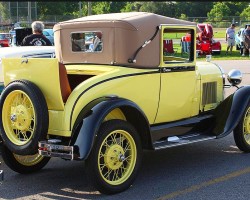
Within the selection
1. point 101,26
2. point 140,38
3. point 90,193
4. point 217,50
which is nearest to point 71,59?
point 101,26

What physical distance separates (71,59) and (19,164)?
145cm

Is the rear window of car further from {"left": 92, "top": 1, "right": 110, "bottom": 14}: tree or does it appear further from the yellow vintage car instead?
{"left": 92, "top": 1, "right": 110, "bottom": 14}: tree

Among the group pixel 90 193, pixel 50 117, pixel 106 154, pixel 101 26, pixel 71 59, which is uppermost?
pixel 101 26

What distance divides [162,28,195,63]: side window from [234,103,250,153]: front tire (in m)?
1.13

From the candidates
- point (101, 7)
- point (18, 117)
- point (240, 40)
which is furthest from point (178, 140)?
point (101, 7)

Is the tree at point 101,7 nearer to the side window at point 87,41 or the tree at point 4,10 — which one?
the tree at point 4,10

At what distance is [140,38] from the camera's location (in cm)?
528

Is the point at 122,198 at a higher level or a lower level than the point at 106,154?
lower

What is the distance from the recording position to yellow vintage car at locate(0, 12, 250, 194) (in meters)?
4.54

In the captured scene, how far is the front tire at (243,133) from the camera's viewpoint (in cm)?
617

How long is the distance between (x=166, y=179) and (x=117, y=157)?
78 centimetres

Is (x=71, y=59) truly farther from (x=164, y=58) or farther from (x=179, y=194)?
(x=179, y=194)

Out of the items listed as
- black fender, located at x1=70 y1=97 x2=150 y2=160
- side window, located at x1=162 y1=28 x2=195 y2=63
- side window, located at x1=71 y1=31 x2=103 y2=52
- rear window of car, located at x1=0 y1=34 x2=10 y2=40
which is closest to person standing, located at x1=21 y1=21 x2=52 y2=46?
side window, located at x1=71 y1=31 x2=103 y2=52

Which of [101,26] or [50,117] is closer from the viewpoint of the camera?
[50,117]
